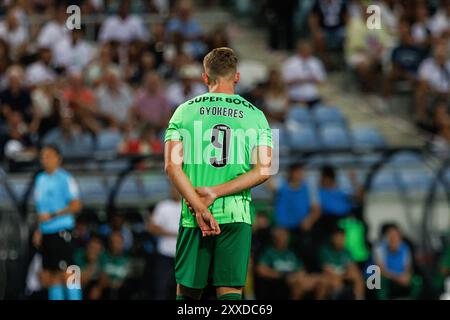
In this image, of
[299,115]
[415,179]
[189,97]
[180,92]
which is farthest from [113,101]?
[415,179]

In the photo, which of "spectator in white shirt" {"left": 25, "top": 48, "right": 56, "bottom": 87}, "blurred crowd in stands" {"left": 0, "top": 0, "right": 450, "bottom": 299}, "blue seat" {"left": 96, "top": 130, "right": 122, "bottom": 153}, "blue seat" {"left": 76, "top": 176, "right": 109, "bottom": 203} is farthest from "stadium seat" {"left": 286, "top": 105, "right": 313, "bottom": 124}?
"spectator in white shirt" {"left": 25, "top": 48, "right": 56, "bottom": 87}

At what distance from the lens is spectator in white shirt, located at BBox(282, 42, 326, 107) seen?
15.6 m

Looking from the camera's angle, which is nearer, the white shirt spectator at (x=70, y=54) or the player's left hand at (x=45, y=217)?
the player's left hand at (x=45, y=217)

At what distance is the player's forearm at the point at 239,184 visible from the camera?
6.68 meters

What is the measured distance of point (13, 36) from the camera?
16391mm

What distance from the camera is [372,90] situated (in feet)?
53.6

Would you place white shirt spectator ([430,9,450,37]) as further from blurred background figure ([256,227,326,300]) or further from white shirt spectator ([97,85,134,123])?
blurred background figure ([256,227,326,300])

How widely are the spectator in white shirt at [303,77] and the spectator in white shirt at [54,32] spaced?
9.94 feet

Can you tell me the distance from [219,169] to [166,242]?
581 centimetres

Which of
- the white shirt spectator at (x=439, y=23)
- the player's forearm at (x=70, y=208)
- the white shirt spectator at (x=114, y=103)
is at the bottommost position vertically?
the player's forearm at (x=70, y=208)

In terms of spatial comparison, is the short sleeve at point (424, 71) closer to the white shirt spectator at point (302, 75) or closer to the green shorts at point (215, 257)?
the white shirt spectator at point (302, 75)

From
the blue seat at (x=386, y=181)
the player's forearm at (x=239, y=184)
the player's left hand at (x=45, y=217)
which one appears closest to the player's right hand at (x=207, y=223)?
the player's forearm at (x=239, y=184)

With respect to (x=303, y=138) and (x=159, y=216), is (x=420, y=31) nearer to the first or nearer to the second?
(x=303, y=138)
